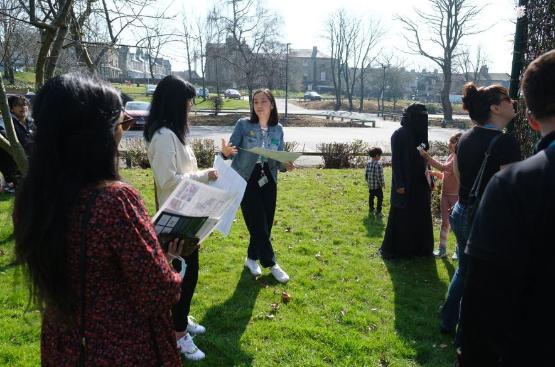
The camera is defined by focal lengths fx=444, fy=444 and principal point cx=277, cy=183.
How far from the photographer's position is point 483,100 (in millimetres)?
3252

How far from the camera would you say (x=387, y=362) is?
344 cm

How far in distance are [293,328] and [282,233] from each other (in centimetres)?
280

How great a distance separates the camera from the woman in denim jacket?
4.56 m

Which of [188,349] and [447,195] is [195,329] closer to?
[188,349]

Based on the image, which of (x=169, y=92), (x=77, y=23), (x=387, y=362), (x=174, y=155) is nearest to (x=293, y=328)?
(x=387, y=362)

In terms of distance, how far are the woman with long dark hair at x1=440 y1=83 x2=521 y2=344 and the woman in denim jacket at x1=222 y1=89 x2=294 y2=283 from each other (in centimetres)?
183

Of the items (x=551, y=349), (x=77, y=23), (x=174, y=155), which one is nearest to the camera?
(x=551, y=349)

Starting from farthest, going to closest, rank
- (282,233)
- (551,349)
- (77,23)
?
(282,233), (77,23), (551,349)

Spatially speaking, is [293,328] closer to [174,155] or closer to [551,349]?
[174,155]

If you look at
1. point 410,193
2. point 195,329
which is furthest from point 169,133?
point 410,193

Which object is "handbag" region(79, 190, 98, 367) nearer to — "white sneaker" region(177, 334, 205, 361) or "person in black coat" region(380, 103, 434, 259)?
"white sneaker" region(177, 334, 205, 361)

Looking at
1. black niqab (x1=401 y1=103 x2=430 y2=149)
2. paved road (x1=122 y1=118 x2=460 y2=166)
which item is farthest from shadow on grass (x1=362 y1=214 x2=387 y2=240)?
paved road (x1=122 y1=118 x2=460 y2=166)

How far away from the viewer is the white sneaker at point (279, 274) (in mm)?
4742

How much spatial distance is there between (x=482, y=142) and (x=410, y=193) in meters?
2.27
